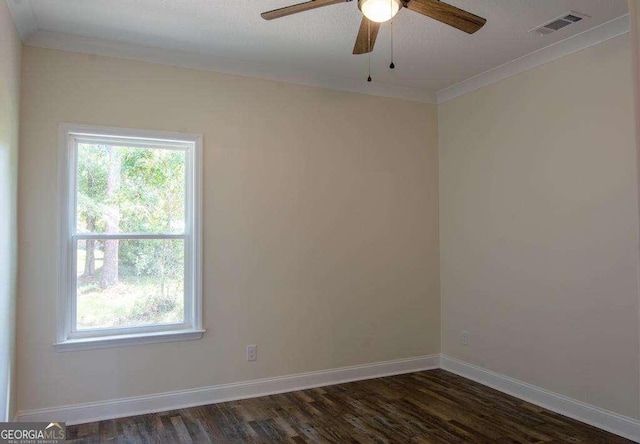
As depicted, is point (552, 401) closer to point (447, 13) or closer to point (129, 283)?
point (447, 13)

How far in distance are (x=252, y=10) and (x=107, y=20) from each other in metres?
0.99

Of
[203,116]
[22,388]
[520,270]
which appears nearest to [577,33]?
[520,270]

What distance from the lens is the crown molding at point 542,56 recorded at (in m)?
3.04

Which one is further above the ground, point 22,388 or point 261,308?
point 261,308

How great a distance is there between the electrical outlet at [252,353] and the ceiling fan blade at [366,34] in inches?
94.9

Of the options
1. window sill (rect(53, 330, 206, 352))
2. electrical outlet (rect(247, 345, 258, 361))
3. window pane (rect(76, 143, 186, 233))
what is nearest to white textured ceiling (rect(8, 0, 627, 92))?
window pane (rect(76, 143, 186, 233))

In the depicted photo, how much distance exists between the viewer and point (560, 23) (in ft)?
9.90

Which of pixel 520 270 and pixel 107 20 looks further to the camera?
pixel 520 270

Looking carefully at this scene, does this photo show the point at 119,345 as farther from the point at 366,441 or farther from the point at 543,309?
the point at 543,309

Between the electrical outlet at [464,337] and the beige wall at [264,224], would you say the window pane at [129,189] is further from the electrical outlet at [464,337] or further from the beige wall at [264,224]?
the electrical outlet at [464,337]

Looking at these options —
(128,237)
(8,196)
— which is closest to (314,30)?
(128,237)

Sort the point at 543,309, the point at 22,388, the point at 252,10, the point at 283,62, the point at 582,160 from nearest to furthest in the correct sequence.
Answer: the point at 252,10 < the point at 22,388 < the point at 582,160 < the point at 543,309 < the point at 283,62

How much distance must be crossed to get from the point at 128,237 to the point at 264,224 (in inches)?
41.2

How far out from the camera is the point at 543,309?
3523 millimetres
